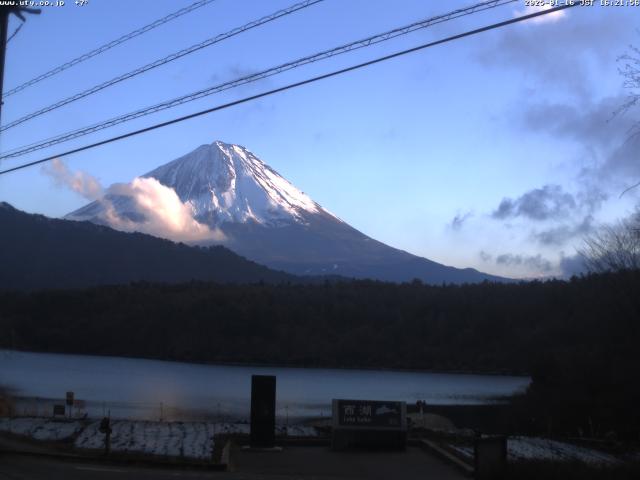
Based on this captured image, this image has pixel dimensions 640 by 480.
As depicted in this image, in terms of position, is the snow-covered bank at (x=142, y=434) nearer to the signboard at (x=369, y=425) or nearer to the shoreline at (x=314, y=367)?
the signboard at (x=369, y=425)

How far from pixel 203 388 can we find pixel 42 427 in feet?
155

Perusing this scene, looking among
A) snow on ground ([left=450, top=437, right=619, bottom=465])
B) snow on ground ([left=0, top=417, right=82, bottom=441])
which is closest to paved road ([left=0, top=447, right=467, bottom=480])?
snow on ground ([left=450, top=437, right=619, bottom=465])

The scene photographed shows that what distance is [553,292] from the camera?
10331 centimetres

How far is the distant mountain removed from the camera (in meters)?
175

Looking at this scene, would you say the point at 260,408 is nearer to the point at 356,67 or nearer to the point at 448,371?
the point at 356,67

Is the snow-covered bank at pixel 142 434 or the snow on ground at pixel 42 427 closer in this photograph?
the snow-covered bank at pixel 142 434

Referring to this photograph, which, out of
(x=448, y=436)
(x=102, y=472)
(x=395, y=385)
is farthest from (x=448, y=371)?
(x=102, y=472)

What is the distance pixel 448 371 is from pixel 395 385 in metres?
25.4

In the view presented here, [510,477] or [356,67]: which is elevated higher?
[356,67]

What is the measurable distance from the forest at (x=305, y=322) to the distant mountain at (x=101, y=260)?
107ft

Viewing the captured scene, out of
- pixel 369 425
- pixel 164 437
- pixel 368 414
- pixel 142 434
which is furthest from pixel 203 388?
pixel 368 414

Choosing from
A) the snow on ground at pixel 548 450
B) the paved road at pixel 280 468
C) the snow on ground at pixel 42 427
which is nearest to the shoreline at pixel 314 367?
the snow on ground at pixel 548 450

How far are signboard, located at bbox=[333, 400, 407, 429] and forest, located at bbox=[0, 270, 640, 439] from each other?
70.3 meters

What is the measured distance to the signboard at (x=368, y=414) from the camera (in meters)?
20.6
